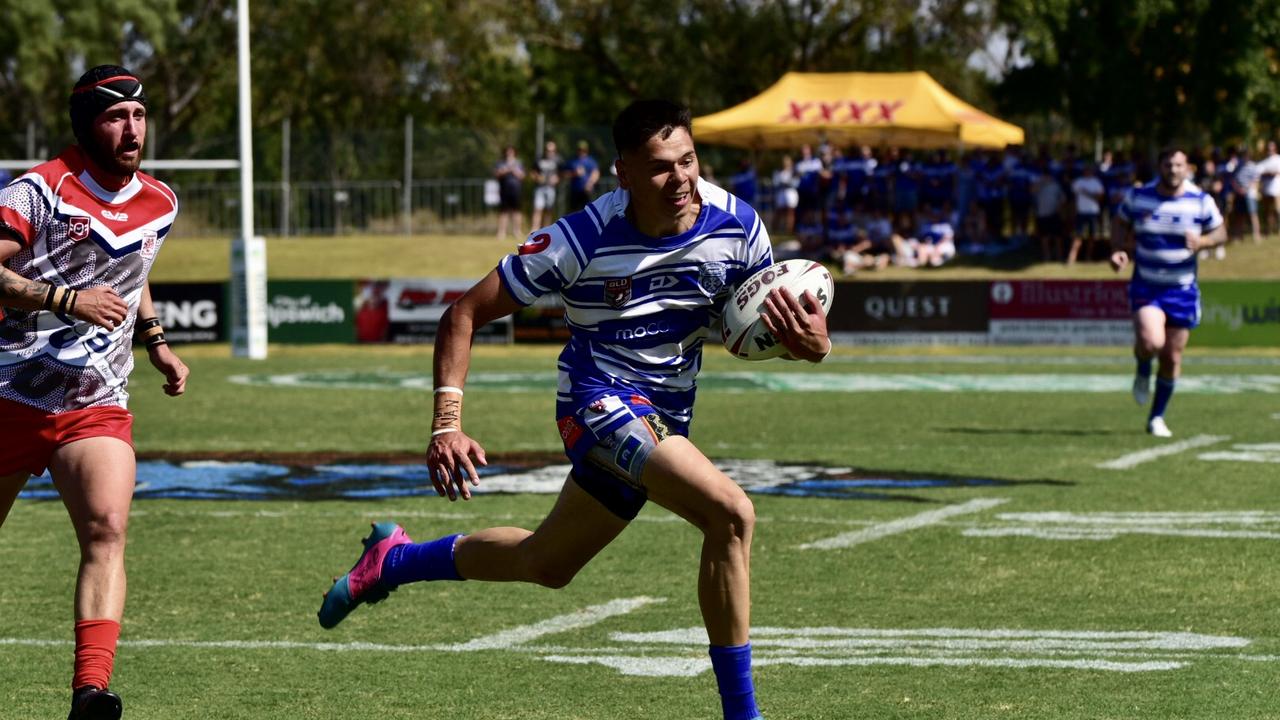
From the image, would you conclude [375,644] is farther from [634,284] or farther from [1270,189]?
[1270,189]

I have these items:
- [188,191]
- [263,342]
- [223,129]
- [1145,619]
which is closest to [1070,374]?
[263,342]

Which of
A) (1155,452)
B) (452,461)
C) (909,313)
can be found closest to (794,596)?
(452,461)

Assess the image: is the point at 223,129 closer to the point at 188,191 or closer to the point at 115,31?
the point at 115,31

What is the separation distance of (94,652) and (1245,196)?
3149 centimetres

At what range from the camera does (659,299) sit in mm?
6168

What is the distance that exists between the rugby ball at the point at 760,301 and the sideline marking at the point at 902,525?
417cm

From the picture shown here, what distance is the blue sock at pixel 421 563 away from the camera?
22.1 feet

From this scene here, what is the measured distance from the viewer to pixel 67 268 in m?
6.42

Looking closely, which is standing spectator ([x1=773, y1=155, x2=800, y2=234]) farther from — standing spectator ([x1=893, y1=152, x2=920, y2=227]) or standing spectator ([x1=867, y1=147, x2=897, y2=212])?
standing spectator ([x1=893, y1=152, x2=920, y2=227])

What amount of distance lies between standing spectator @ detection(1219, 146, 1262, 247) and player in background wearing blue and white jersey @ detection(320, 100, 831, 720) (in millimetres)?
29612

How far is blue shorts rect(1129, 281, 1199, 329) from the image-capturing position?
15.7 meters

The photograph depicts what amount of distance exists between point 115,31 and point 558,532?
4527 cm

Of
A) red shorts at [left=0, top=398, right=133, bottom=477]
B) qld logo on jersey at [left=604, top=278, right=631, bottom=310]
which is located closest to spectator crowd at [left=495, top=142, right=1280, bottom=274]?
qld logo on jersey at [left=604, top=278, right=631, bottom=310]

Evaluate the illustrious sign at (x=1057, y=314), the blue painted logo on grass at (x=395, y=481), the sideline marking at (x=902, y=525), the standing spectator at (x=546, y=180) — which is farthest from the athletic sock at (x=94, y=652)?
the standing spectator at (x=546, y=180)
